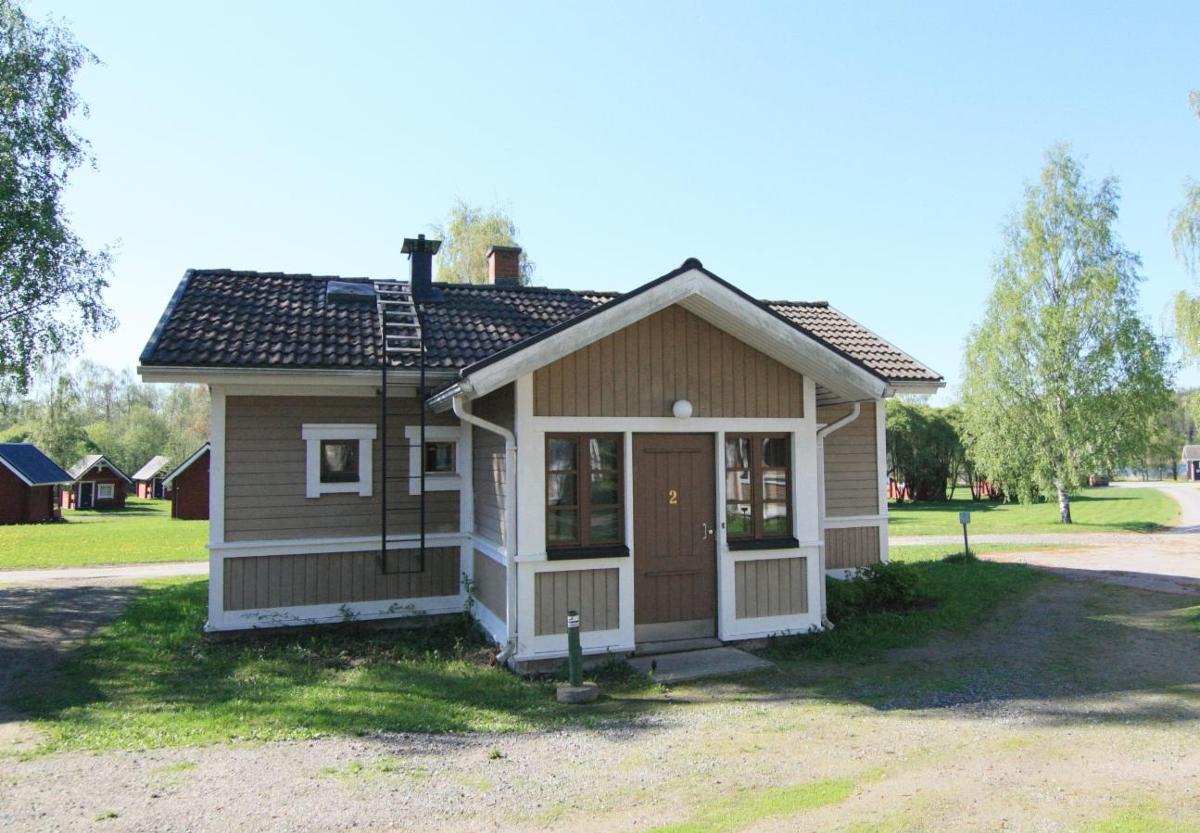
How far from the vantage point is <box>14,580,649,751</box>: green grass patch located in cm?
643

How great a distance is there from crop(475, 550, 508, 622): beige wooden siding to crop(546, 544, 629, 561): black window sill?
0.59 m

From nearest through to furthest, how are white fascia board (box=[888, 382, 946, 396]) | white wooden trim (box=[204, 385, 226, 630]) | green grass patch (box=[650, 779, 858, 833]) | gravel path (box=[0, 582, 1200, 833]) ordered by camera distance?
green grass patch (box=[650, 779, 858, 833])
gravel path (box=[0, 582, 1200, 833])
white wooden trim (box=[204, 385, 226, 630])
white fascia board (box=[888, 382, 946, 396])

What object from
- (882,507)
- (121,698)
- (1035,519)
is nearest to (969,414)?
(1035,519)

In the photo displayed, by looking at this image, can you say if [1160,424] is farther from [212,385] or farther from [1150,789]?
[212,385]

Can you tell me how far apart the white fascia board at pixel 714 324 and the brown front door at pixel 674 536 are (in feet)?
4.19

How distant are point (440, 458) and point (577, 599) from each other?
10.7 ft

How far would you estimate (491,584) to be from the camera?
362 inches

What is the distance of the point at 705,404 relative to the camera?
28.8 feet

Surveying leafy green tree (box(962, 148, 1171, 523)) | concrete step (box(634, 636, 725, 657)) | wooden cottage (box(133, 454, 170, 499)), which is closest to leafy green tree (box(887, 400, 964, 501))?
leafy green tree (box(962, 148, 1171, 523))

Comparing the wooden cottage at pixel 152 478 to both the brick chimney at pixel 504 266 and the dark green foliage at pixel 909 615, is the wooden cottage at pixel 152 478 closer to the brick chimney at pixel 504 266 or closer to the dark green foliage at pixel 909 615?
the brick chimney at pixel 504 266

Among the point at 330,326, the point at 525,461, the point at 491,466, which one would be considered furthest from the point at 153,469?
the point at 525,461

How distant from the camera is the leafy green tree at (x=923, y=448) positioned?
38.1 metres

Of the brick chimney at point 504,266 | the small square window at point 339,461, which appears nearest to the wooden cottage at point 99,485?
the brick chimney at point 504,266

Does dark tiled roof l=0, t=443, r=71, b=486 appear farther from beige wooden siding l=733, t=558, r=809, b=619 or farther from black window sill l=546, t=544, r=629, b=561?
beige wooden siding l=733, t=558, r=809, b=619
